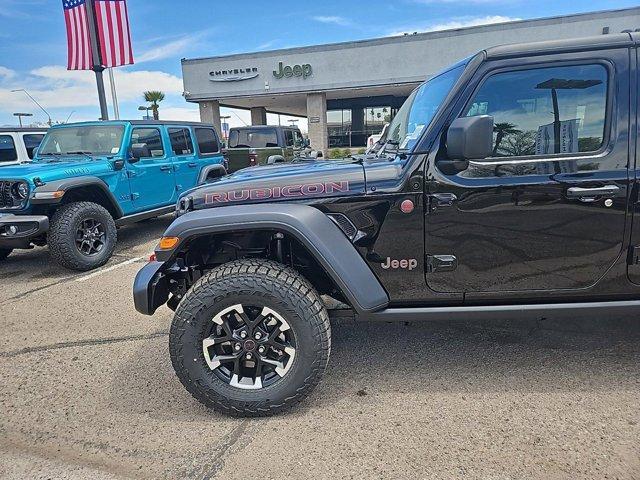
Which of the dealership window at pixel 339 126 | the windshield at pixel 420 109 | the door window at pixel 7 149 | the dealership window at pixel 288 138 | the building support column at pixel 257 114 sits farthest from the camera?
the building support column at pixel 257 114

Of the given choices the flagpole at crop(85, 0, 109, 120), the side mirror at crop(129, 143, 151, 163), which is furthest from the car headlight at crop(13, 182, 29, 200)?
the flagpole at crop(85, 0, 109, 120)

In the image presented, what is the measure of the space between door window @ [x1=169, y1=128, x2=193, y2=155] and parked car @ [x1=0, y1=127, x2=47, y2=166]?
2.93 meters

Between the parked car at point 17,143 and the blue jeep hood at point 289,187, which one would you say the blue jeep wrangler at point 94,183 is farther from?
the blue jeep hood at point 289,187

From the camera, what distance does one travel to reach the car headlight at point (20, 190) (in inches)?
202

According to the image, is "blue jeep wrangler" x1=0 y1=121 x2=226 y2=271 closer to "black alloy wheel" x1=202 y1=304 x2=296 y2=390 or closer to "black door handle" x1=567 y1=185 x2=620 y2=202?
"black alloy wheel" x1=202 y1=304 x2=296 y2=390

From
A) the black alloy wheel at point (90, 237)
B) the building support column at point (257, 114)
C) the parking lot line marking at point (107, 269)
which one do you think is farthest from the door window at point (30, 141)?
the building support column at point (257, 114)

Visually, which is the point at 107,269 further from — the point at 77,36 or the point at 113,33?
the point at 77,36

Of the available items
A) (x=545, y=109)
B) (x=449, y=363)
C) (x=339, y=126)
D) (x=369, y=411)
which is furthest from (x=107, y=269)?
(x=339, y=126)

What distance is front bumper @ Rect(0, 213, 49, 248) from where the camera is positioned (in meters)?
5.02

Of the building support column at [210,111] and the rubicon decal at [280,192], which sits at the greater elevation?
the building support column at [210,111]

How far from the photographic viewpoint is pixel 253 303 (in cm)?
241

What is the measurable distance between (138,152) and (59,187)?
1452 millimetres

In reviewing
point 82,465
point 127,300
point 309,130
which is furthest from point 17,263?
point 309,130

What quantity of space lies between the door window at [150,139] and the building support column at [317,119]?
1578 cm
